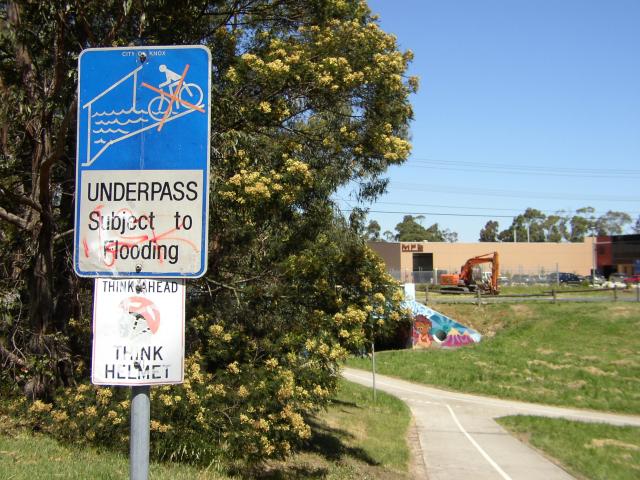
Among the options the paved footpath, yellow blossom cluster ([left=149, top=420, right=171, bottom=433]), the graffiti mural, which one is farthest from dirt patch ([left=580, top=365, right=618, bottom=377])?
yellow blossom cluster ([left=149, top=420, right=171, bottom=433])

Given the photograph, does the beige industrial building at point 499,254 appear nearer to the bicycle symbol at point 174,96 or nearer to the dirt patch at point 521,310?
the dirt patch at point 521,310

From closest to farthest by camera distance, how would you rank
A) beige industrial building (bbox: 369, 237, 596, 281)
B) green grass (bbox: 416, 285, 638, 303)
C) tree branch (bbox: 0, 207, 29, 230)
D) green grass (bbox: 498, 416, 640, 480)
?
1. tree branch (bbox: 0, 207, 29, 230)
2. green grass (bbox: 498, 416, 640, 480)
3. green grass (bbox: 416, 285, 638, 303)
4. beige industrial building (bbox: 369, 237, 596, 281)

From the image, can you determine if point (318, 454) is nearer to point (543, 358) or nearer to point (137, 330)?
point (137, 330)

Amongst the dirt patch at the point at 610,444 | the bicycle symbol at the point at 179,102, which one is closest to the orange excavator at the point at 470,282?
the dirt patch at the point at 610,444

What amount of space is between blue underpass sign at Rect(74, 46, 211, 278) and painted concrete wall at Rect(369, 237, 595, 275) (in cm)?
7399

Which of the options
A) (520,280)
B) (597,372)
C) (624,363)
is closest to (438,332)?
(597,372)

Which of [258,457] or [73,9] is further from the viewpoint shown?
[258,457]

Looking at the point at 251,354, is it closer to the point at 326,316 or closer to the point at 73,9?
the point at 326,316

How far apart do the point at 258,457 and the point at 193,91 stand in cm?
739

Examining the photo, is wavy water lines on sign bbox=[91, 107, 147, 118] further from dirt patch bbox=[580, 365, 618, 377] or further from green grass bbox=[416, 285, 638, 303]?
green grass bbox=[416, 285, 638, 303]

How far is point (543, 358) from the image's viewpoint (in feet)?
93.0

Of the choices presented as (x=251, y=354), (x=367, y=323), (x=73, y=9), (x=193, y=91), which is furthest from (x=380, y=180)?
(x=193, y=91)

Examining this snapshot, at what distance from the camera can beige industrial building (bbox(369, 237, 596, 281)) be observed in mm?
78375

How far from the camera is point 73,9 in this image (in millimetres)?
8250
